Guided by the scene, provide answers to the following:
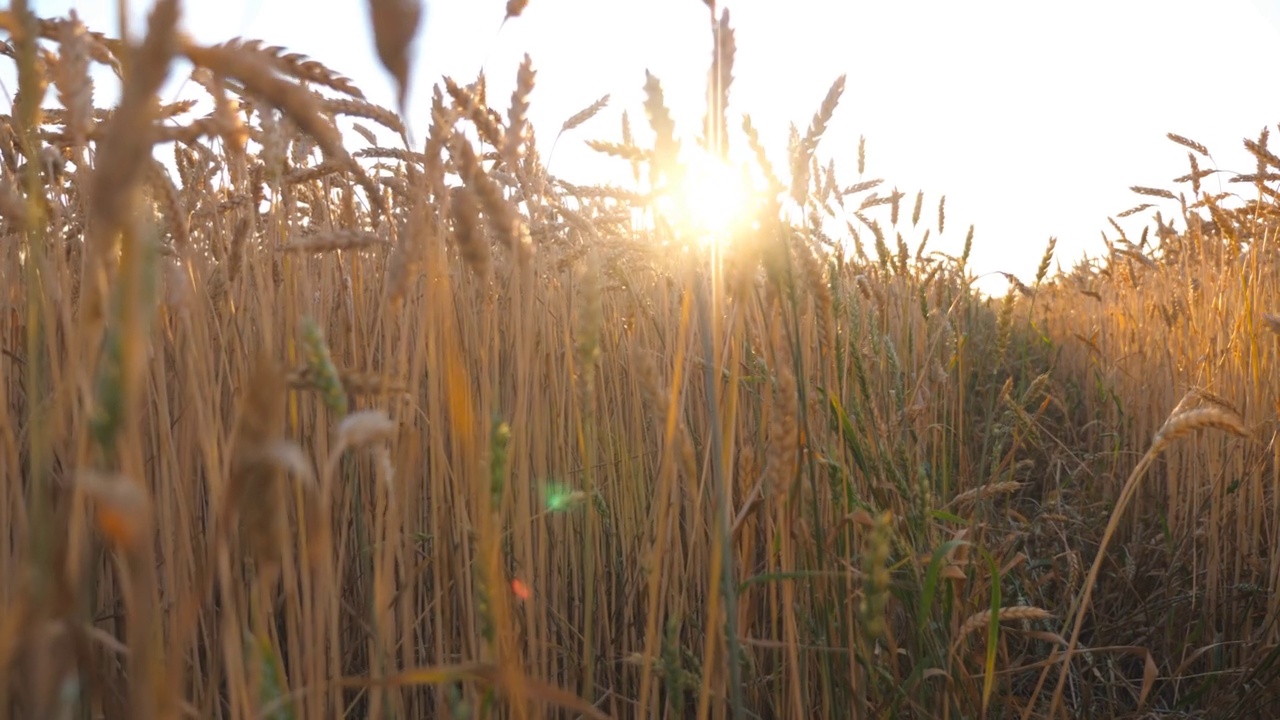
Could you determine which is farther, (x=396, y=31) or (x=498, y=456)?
(x=498, y=456)

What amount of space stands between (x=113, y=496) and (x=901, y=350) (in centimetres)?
208

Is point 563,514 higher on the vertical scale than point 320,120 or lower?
lower

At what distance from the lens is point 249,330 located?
1.47 meters

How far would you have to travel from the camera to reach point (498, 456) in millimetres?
680

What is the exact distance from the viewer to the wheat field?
544 mm

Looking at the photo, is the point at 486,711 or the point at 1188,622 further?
the point at 1188,622

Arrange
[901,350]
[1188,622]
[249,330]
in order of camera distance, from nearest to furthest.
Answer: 1. [249,330]
2. [1188,622]
3. [901,350]

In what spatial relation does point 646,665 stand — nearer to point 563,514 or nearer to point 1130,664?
point 563,514

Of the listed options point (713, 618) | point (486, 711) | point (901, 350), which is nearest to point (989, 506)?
point (901, 350)

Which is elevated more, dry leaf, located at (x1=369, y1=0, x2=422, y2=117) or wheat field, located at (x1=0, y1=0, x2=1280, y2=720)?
dry leaf, located at (x1=369, y1=0, x2=422, y2=117)

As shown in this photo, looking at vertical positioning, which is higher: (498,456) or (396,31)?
(396,31)

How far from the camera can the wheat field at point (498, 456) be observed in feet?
1.78

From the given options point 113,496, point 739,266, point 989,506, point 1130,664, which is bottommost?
point 1130,664

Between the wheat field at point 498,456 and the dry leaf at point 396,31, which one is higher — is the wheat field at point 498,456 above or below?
below
